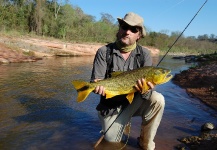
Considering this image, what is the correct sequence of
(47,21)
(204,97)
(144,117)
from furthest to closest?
(47,21) < (204,97) < (144,117)

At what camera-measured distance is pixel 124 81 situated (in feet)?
13.5

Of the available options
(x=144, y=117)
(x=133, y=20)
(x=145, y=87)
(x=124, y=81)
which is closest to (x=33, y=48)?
(x=144, y=117)

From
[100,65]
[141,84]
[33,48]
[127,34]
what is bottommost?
[33,48]

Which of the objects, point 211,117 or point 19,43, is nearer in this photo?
point 211,117

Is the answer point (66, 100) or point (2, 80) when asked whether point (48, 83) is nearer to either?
point (2, 80)

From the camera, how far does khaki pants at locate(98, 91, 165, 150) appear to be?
4.69 m

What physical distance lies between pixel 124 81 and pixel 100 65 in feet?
2.46

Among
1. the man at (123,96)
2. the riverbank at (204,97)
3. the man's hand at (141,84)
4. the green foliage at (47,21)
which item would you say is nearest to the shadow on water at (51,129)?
the man at (123,96)

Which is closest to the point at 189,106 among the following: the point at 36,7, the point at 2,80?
the point at 2,80

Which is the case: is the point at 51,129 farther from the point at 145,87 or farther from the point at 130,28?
the point at 130,28

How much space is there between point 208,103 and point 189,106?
92cm

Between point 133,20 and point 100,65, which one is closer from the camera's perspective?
point 133,20

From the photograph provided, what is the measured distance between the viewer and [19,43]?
1214 inches

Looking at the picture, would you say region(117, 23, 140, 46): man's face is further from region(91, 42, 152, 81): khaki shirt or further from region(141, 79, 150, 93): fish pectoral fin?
region(141, 79, 150, 93): fish pectoral fin
